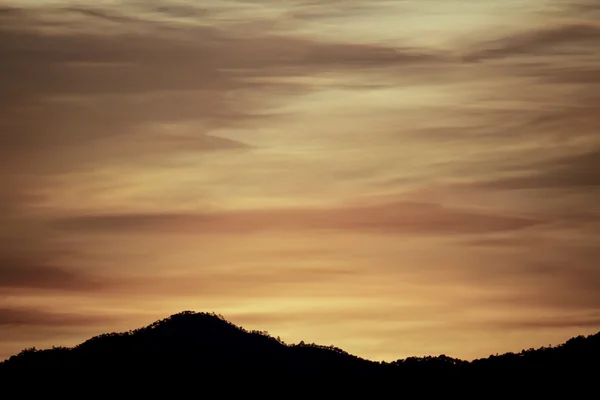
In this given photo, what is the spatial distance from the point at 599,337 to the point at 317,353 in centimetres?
2598

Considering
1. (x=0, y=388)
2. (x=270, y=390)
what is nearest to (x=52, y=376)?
(x=0, y=388)

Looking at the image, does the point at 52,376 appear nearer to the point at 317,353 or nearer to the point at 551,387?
the point at 317,353

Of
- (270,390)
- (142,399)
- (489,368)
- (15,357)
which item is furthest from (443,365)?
(15,357)

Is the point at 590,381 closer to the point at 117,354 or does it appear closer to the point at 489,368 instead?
the point at 489,368

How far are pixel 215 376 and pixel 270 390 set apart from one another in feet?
16.8

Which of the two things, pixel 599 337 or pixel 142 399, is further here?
pixel 599 337

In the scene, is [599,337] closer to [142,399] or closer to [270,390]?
[270,390]

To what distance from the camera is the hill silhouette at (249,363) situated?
567 feet

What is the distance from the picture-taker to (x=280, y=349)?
179 m

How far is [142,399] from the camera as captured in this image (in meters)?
168

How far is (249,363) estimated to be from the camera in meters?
176

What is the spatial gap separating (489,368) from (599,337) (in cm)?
1122

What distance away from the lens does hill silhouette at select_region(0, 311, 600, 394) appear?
172875mm

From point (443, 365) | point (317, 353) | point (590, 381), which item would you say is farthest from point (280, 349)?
point (590, 381)
